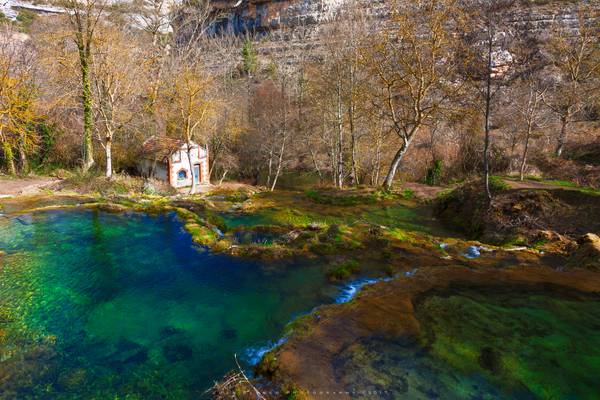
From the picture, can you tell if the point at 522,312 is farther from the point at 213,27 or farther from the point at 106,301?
the point at 213,27

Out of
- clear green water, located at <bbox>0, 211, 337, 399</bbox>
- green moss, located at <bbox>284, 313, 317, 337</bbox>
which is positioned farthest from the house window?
green moss, located at <bbox>284, 313, 317, 337</bbox>

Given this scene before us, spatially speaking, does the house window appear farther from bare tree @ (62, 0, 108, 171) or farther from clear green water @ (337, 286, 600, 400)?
clear green water @ (337, 286, 600, 400)

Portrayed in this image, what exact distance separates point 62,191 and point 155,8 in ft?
76.4

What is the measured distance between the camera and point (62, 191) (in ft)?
67.4

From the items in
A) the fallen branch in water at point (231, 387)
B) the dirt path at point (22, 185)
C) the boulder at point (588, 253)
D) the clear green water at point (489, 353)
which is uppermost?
the dirt path at point (22, 185)

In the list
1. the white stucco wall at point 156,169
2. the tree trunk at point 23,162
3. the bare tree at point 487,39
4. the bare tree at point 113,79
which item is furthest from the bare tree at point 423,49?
the tree trunk at point 23,162

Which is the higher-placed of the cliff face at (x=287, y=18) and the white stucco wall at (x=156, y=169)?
the cliff face at (x=287, y=18)

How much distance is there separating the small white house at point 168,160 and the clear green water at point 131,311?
60.9 ft

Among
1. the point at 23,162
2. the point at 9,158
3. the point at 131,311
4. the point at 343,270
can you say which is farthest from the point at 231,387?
the point at 23,162

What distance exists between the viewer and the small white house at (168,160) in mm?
31641

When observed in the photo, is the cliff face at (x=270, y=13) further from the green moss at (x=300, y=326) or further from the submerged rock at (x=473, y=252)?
the green moss at (x=300, y=326)

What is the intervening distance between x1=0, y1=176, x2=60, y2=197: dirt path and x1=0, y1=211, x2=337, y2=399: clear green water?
8033mm

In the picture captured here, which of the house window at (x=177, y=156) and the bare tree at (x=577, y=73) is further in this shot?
the house window at (x=177, y=156)

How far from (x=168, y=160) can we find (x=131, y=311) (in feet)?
81.4
